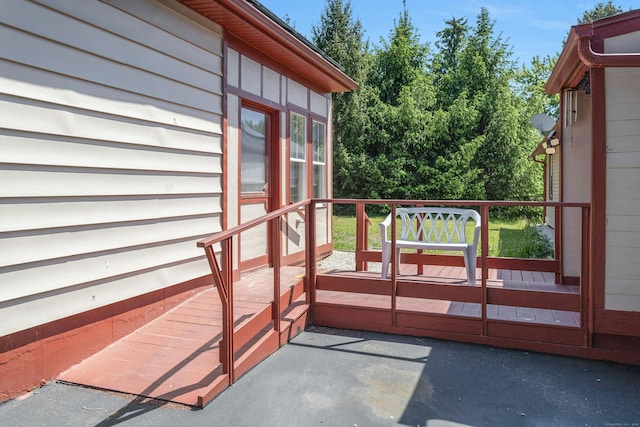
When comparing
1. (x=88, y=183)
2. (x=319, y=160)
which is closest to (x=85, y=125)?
(x=88, y=183)

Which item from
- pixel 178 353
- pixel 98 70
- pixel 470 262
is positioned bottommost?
pixel 178 353

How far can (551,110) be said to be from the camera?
2333 cm

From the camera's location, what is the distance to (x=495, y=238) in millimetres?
10070

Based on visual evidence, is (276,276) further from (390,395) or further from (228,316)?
(390,395)

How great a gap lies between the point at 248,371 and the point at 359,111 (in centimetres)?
1329

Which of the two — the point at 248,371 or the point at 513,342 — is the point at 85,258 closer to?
the point at 248,371

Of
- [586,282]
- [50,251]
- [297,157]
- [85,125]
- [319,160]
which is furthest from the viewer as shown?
[319,160]

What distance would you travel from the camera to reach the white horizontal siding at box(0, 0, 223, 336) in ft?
8.24

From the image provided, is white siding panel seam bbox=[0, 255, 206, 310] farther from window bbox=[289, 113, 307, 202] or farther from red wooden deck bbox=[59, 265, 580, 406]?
window bbox=[289, 113, 307, 202]

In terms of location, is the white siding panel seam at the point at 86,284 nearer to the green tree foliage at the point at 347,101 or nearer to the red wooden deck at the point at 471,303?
the red wooden deck at the point at 471,303

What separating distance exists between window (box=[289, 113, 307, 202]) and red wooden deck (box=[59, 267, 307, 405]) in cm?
216

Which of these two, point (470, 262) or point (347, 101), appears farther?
point (347, 101)

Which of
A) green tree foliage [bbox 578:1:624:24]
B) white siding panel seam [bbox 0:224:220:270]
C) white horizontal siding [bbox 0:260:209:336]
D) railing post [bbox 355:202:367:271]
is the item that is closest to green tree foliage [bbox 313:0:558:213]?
railing post [bbox 355:202:367:271]

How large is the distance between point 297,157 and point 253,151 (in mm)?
1040
